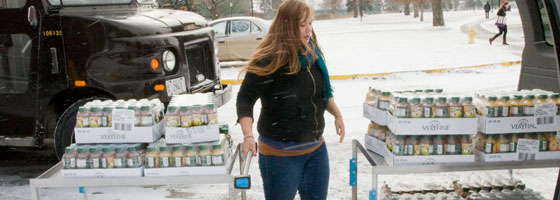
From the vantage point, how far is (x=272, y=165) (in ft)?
10.7

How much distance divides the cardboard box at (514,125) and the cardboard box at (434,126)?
95 millimetres

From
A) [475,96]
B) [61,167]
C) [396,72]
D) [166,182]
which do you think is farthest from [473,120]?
[396,72]

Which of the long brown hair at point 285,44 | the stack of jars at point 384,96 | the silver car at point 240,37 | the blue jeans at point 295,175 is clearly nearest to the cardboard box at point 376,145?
the stack of jars at point 384,96

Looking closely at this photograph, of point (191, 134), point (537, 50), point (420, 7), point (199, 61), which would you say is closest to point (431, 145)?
point (191, 134)

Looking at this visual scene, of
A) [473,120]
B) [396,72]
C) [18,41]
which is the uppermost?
[18,41]

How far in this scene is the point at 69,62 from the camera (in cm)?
532

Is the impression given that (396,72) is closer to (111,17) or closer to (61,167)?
(111,17)

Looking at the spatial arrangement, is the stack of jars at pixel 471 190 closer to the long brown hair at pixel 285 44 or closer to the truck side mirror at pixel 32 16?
the long brown hair at pixel 285 44

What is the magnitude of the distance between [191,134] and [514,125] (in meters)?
2.09

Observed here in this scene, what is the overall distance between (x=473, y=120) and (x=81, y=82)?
375cm

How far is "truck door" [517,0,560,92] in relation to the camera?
456cm

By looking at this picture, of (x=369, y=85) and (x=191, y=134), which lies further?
(x=369, y=85)

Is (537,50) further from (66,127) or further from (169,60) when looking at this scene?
(66,127)

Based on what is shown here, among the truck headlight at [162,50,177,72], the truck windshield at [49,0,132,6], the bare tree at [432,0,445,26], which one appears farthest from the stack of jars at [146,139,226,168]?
the bare tree at [432,0,445,26]
